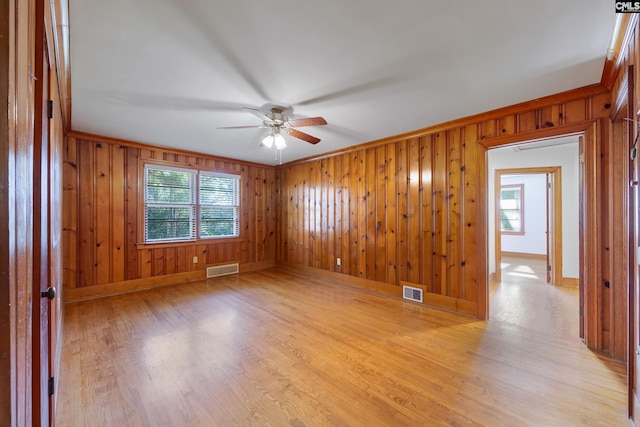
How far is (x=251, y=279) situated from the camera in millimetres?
4832

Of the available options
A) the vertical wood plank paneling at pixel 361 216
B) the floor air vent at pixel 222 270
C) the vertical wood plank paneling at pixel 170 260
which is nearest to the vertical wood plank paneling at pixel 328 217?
the vertical wood plank paneling at pixel 361 216

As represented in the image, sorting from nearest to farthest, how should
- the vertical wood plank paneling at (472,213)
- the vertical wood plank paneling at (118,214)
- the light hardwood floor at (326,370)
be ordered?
the light hardwood floor at (326,370)
the vertical wood plank paneling at (472,213)
the vertical wood plank paneling at (118,214)

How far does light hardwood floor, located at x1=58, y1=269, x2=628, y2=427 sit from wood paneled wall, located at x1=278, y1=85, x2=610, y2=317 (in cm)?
59

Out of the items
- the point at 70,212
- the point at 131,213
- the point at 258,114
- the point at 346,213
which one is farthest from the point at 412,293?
the point at 70,212

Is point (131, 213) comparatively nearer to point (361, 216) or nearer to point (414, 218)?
point (361, 216)

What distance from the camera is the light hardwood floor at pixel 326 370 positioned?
63.1 inches

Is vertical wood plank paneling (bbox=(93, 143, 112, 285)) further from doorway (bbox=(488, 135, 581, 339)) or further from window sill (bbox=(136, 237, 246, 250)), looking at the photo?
doorway (bbox=(488, 135, 581, 339))

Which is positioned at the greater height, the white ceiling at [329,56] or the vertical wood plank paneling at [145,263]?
the white ceiling at [329,56]

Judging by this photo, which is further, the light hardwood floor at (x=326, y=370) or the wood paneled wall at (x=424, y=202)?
the wood paneled wall at (x=424, y=202)

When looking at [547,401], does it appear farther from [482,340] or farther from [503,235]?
[503,235]

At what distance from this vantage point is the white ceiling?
148 cm

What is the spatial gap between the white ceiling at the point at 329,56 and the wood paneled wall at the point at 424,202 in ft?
0.99

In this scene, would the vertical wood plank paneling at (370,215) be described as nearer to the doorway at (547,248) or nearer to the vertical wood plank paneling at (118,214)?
the doorway at (547,248)

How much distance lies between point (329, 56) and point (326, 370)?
2379mm
